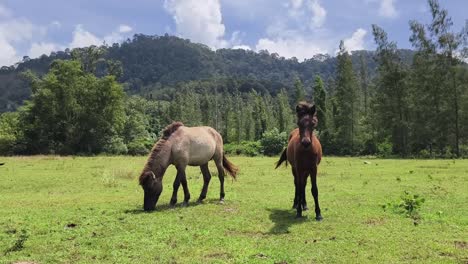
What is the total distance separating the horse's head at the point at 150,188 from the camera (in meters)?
12.4

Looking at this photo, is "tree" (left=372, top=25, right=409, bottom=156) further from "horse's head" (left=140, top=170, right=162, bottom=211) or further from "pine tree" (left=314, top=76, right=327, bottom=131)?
"horse's head" (left=140, top=170, right=162, bottom=211)

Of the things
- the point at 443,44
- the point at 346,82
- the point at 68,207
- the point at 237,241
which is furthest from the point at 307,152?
the point at 346,82

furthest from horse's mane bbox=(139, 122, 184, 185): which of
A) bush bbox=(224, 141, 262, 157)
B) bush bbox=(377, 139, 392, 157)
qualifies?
bush bbox=(224, 141, 262, 157)

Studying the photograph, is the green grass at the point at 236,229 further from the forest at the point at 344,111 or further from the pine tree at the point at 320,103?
the pine tree at the point at 320,103

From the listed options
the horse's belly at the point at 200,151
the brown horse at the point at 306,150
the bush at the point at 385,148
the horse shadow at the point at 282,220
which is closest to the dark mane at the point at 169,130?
the horse's belly at the point at 200,151

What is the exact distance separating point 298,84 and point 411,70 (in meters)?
38.7

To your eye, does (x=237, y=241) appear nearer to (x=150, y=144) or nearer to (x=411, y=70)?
(x=411, y=70)

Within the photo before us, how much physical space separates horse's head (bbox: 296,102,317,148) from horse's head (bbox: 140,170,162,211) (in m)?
4.73

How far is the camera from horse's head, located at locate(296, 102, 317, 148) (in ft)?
33.6

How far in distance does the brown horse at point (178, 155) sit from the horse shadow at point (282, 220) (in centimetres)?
256

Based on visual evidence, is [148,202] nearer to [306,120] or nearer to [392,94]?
[306,120]

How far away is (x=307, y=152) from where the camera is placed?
10922 millimetres

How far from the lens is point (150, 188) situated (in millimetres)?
12484

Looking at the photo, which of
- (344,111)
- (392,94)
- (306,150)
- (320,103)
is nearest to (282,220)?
(306,150)
